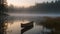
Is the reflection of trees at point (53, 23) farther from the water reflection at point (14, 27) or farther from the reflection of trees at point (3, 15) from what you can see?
the reflection of trees at point (3, 15)

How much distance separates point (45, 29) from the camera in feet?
2.61

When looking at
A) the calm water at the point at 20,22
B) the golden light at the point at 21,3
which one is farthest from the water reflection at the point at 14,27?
the golden light at the point at 21,3

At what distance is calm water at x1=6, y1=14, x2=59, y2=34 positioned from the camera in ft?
2.61

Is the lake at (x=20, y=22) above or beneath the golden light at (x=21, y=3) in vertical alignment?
beneath

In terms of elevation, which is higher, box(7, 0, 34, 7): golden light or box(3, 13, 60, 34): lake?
box(7, 0, 34, 7): golden light

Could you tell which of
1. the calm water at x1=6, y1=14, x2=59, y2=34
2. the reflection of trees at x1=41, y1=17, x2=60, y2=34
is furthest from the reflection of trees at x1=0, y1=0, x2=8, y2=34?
the reflection of trees at x1=41, y1=17, x2=60, y2=34

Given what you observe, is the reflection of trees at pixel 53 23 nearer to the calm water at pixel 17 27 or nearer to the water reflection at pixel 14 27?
the calm water at pixel 17 27

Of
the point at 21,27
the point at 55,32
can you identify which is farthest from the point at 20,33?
the point at 55,32

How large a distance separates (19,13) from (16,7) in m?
0.06

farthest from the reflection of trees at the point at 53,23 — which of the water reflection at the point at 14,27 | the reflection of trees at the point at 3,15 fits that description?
the reflection of trees at the point at 3,15

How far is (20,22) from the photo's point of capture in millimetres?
809

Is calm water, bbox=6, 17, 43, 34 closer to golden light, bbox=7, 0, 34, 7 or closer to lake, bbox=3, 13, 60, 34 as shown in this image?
lake, bbox=3, 13, 60, 34

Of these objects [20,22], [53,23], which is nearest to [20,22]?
[20,22]

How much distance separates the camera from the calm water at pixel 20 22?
→ 0.79 m
